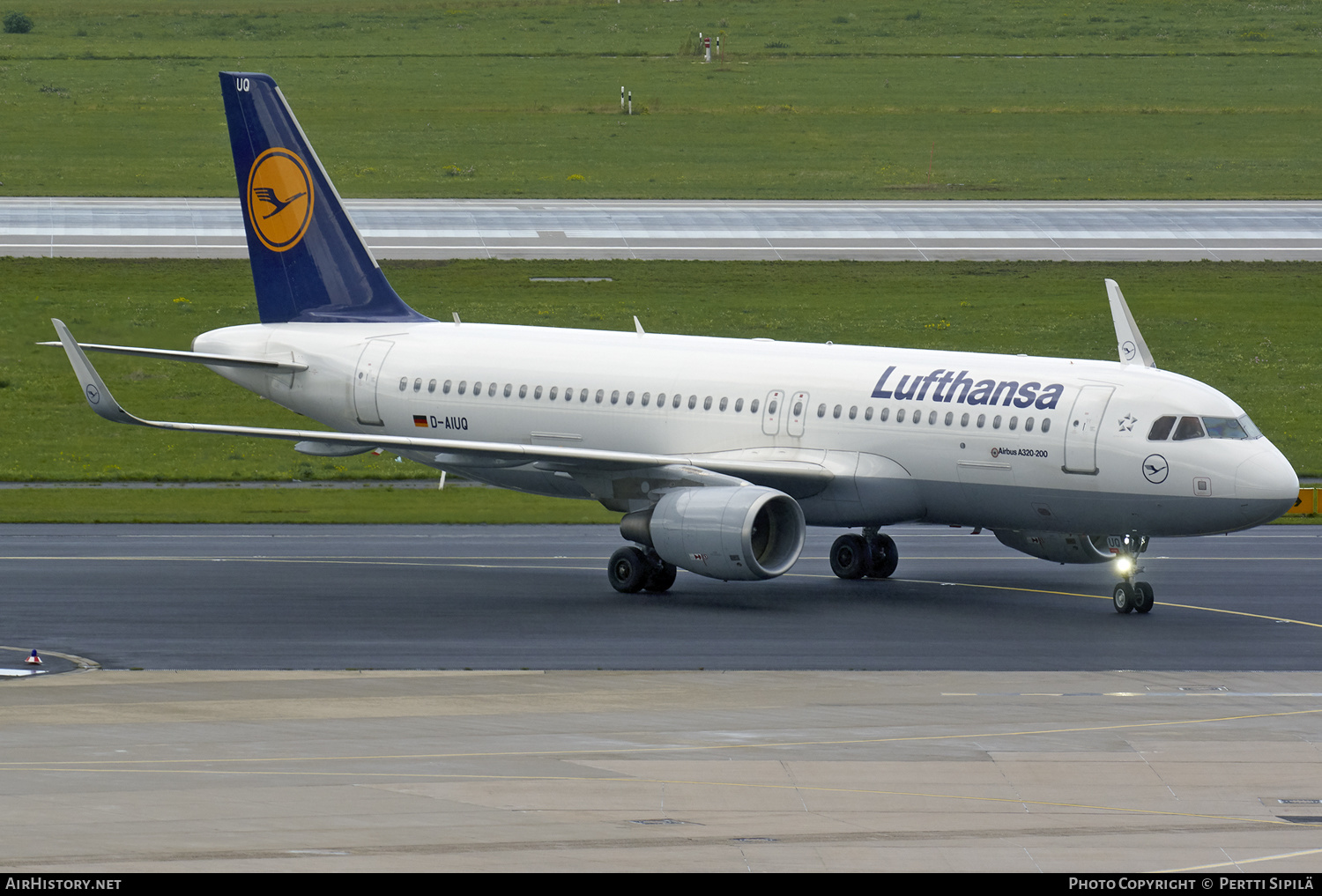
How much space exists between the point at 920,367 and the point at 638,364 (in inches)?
233

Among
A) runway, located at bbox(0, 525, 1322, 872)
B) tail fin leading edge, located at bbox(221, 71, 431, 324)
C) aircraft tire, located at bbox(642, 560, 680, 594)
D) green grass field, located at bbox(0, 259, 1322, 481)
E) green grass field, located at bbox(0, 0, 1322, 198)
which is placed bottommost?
runway, located at bbox(0, 525, 1322, 872)

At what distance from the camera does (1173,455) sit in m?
33.3

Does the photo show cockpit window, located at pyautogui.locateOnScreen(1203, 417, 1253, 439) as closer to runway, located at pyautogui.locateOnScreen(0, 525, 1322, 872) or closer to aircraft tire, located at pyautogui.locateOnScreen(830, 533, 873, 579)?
runway, located at pyautogui.locateOnScreen(0, 525, 1322, 872)

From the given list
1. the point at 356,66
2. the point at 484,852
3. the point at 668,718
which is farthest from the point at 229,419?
the point at 356,66

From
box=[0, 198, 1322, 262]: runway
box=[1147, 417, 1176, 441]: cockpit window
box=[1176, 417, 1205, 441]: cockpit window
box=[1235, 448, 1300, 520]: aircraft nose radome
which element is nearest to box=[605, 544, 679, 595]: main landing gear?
box=[1147, 417, 1176, 441]: cockpit window

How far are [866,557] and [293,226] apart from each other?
572 inches

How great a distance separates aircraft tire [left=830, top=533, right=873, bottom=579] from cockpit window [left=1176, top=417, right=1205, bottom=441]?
23.5 feet

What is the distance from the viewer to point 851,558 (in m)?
38.5

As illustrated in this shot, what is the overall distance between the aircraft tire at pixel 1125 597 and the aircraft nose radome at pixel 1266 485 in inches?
103

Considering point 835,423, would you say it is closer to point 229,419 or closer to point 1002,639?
point 1002,639

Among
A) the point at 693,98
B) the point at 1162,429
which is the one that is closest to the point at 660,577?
the point at 1162,429

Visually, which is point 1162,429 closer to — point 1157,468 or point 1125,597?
point 1157,468

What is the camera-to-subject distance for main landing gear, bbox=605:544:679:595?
36.6 m

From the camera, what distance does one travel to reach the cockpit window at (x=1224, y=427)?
33562 millimetres
